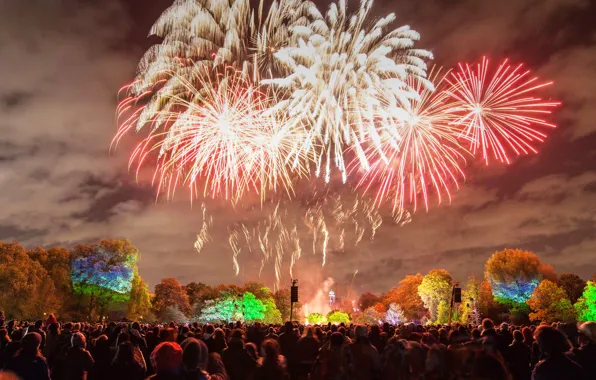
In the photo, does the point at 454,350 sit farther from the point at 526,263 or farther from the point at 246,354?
the point at 526,263

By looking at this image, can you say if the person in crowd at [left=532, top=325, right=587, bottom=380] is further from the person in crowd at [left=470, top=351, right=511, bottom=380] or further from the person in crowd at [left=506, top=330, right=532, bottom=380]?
the person in crowd at [left=506, top=330, right=532, bottom=380]

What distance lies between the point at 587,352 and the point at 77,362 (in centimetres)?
769

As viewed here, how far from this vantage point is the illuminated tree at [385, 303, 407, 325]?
349ft

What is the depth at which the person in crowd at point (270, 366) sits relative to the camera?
6.74 m

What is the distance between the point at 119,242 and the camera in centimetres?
7144

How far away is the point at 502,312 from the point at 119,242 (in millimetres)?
63578

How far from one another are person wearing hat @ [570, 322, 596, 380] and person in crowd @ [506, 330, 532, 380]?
12.3 feet

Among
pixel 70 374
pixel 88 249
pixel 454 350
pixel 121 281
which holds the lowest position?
pixel 70 374

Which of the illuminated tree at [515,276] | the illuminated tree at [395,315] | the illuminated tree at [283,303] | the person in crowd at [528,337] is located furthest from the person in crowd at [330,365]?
the illuminated tree at [395,315]

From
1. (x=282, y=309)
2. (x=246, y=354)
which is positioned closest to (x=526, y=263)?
(x=282, y=309)

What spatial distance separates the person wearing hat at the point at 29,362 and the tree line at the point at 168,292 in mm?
50888

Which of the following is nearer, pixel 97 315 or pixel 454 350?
pixel 454 350

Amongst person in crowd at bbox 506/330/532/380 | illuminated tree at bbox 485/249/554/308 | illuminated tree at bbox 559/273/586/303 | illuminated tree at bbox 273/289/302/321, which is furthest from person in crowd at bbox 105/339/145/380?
illuminated tree at bbox 273/289/302/321

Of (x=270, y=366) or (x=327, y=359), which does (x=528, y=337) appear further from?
(x=270, y=366)
